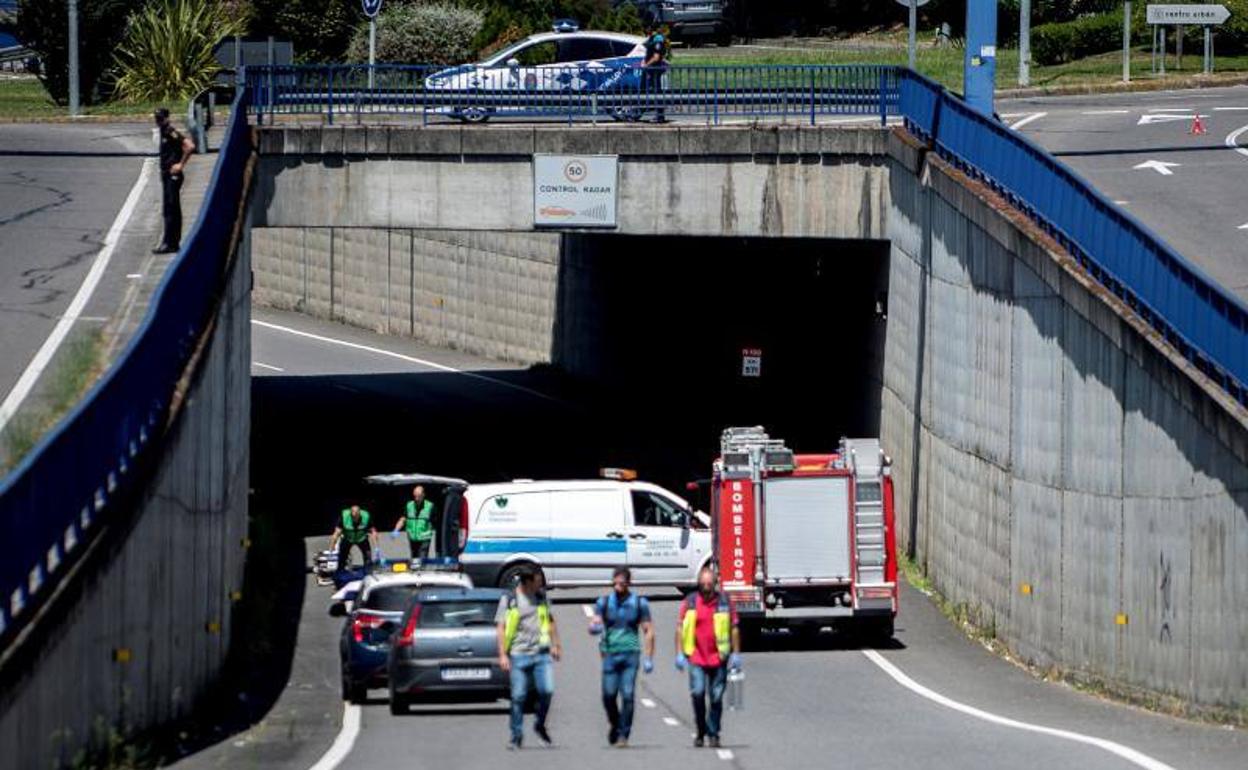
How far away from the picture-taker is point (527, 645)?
18.5 metres

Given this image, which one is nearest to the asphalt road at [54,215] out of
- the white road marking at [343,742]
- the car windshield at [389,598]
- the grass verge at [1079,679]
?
the car windshield at [389,598]

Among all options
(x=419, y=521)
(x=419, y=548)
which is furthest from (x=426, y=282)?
(x=419, y=521)

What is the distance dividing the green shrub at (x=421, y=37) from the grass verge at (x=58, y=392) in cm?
3912

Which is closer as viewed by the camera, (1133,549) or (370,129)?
(1133,549)

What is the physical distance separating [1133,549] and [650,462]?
71.6ft

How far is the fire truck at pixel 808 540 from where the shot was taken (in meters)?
26.9

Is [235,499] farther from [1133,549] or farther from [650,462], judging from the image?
[650,462]

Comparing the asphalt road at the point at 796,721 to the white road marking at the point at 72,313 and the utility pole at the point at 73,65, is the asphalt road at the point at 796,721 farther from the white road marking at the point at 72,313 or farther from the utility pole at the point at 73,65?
the utility pole at the point at 73,65

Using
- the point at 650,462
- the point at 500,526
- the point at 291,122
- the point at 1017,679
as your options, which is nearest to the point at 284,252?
the point at 650,462

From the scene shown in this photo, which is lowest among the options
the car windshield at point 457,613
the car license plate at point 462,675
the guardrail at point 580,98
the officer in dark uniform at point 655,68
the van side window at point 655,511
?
the car license plate at point 462,675

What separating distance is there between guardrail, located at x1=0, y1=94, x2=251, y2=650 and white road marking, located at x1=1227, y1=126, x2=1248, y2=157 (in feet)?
76.3

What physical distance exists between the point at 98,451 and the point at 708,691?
5.76m

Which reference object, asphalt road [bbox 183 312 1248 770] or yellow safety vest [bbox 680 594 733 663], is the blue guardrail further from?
yellow safety vest [bbox 680 594 733 663]

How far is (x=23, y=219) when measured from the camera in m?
34.4
